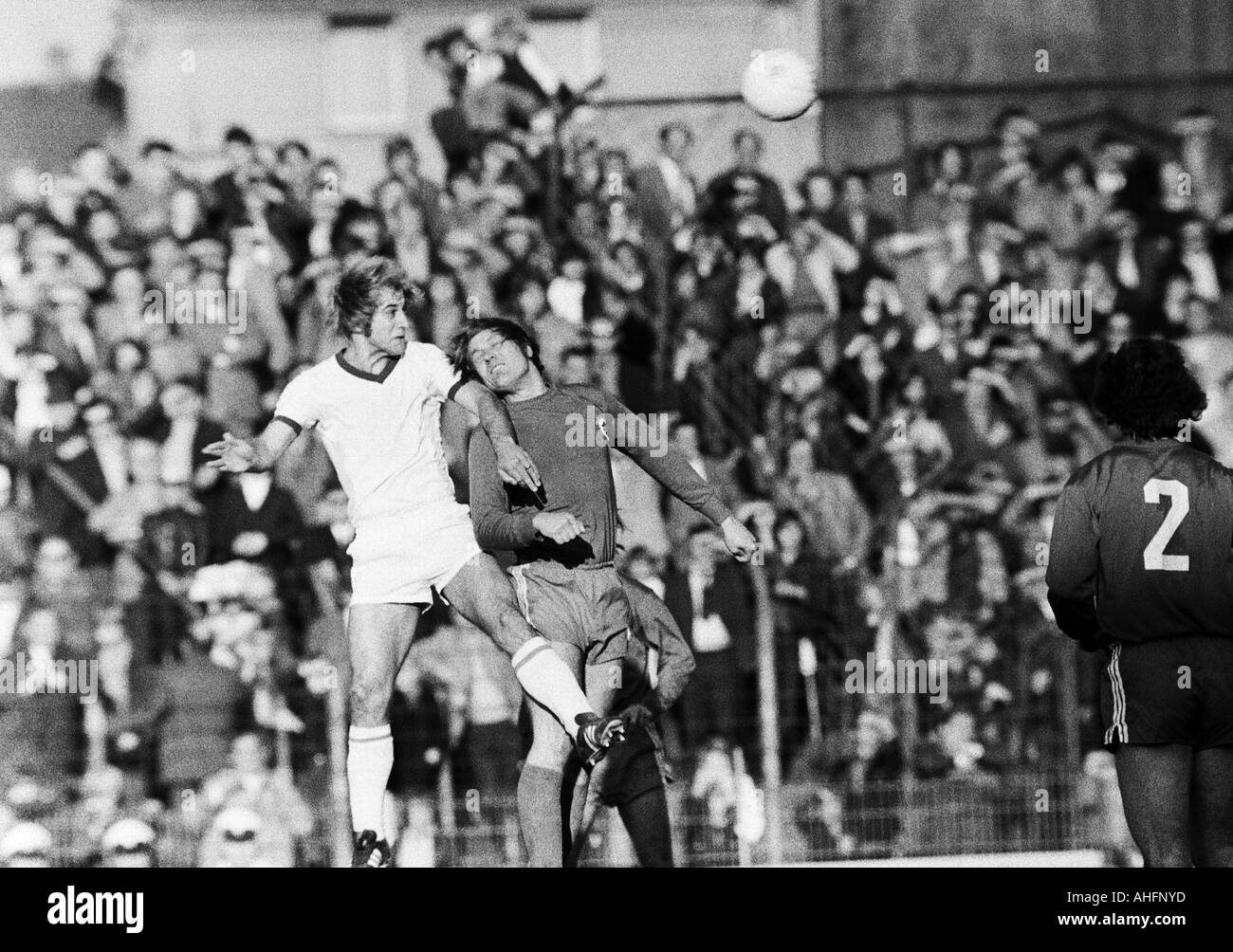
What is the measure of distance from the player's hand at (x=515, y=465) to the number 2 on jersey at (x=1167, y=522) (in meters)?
1.66

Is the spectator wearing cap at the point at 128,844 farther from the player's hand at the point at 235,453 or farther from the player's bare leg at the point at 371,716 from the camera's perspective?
the player's hand at the point at 235,453

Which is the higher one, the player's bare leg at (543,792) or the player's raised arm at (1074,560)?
the player's raised arm at (1074,560)

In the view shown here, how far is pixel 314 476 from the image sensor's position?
334 inches

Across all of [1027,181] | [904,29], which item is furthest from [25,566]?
[904,29]

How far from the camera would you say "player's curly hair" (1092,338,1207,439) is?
582 cm

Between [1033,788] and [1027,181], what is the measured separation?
9.52ft

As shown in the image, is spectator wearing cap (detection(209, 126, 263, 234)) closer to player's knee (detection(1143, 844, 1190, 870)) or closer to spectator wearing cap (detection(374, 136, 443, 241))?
spectator wearing cap (detection(374, 136, 443, 241))

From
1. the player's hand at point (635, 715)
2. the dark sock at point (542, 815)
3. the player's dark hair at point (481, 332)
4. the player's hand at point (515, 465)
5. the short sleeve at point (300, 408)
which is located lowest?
the dark sock at point (542, 815)

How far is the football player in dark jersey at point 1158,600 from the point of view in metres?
5.69

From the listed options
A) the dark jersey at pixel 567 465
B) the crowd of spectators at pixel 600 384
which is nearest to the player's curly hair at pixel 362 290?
the dark jersey at pixel 567 465

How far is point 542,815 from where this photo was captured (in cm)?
627

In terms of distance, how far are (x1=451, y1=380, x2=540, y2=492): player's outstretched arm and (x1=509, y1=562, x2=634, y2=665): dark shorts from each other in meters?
0.31

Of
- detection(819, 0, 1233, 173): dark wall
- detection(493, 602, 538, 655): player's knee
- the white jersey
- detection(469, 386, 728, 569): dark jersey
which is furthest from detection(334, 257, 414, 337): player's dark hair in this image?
detection(819, 0, 1233, 173): dark wall

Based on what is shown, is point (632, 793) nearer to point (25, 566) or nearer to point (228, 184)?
point (25, 566)
